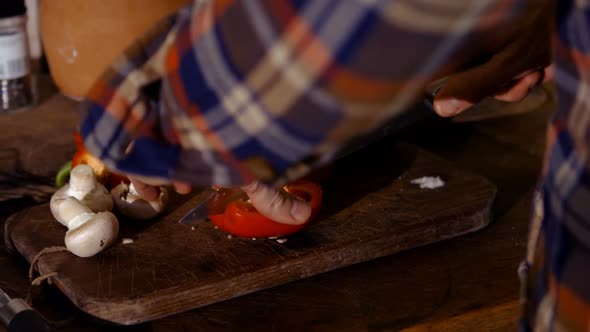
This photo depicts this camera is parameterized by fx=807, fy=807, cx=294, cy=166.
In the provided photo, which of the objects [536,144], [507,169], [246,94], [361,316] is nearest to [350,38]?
[246,94]

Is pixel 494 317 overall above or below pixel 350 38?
below

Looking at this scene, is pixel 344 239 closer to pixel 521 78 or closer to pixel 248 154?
pixel 521 78

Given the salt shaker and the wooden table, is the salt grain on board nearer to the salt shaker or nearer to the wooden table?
the wooden table

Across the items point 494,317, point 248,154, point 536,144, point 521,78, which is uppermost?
point 248,154

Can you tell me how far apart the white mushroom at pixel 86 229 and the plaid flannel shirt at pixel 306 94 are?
0.33 meters

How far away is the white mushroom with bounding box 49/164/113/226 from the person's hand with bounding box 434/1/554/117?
422 mm

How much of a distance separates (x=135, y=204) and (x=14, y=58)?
515 millimetres

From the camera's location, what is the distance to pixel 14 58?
4.42ft

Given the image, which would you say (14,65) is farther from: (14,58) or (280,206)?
(280,206)

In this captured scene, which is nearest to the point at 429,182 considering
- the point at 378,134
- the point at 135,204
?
the point at 378,134

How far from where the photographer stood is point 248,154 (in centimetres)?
53

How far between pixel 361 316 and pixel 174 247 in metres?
0.23

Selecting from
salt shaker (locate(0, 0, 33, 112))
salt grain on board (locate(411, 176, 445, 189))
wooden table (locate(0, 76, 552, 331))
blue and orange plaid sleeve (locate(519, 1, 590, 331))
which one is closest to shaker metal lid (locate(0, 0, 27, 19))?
salt shaker (locate(0, 0, 33, 112))

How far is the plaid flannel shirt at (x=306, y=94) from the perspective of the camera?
469 millimetres
